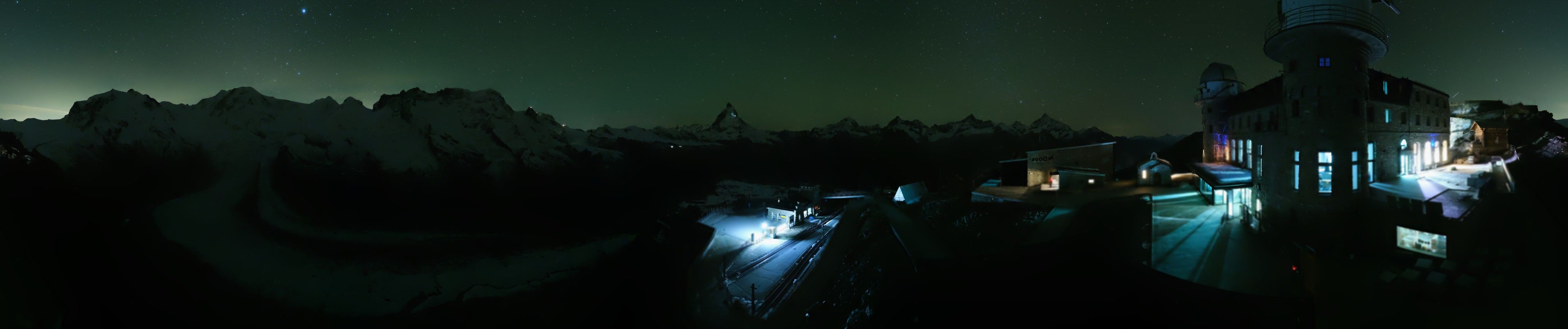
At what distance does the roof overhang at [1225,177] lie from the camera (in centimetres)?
1033

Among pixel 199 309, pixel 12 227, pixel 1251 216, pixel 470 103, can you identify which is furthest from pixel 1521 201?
pixel 470 103

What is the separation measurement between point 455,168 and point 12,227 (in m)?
29.8

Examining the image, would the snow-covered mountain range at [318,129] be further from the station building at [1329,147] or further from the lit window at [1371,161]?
the lit window at [1371,161]

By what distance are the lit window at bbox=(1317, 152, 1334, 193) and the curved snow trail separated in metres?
27.1

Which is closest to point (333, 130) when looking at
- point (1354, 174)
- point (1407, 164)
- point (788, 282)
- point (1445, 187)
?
point (788, 282)

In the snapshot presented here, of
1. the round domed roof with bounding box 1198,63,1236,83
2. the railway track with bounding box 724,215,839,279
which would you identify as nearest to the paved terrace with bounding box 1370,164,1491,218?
the round domed roof with bounding box 1198,63,1236,83

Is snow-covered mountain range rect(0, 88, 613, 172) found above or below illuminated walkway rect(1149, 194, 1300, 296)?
above

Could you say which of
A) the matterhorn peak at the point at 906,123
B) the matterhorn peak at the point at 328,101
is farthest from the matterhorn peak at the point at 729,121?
the matterhorn peak at the point at 328,101

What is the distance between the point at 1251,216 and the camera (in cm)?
1037

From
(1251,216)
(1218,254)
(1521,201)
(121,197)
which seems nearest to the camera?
(1521,201)

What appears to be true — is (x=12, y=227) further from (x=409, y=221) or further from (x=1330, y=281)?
(x=1330, y=281)

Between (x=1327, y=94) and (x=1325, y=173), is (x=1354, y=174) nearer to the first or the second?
(x=1325, y=173)

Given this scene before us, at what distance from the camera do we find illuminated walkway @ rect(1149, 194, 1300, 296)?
289 inches

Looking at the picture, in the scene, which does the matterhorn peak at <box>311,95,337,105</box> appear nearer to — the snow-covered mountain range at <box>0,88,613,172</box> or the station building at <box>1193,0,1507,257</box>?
the snow-covered mountain range at <box>0,88,613,172</box>
